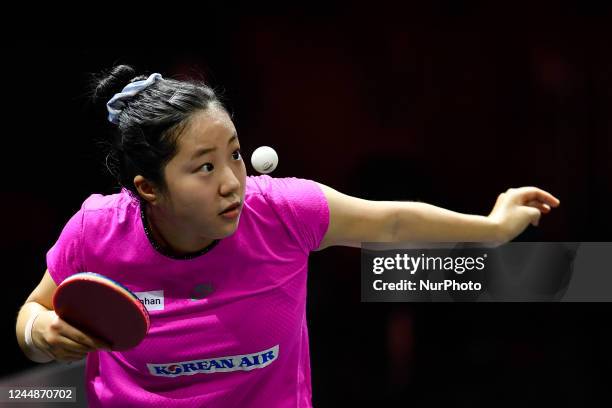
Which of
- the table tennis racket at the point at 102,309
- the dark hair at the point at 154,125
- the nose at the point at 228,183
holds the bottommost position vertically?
the table tennis racket at the point at 102,309

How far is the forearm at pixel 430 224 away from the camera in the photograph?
1.42 meters

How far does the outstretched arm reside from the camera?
1401mm

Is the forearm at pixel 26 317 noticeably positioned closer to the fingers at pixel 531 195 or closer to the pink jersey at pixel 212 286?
the pink jersey at pixel 212 286

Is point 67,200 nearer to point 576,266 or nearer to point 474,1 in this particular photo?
point 474,1

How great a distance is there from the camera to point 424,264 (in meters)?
2.11

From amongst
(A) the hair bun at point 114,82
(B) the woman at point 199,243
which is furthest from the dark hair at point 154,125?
(A) the hair bun at point 114,82

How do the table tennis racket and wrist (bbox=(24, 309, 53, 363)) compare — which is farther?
wrist (bbox=(24, 309, 53, 363))

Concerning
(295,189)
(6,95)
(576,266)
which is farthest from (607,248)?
(6,95)

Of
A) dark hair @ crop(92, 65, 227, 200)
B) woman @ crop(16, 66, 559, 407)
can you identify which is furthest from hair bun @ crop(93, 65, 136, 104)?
dark hair @ crop(92, 65, 227, 200)

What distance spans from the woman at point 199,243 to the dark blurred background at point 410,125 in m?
0.80

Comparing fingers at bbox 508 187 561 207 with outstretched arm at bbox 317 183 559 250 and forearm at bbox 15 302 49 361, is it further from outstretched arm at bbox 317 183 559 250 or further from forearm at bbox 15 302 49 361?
forearm at bbox 15 302 49 361

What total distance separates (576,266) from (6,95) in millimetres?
1587

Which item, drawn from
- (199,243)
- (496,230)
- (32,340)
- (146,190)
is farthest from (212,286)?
(496,230)

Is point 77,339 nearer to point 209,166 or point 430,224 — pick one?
point 209,166
